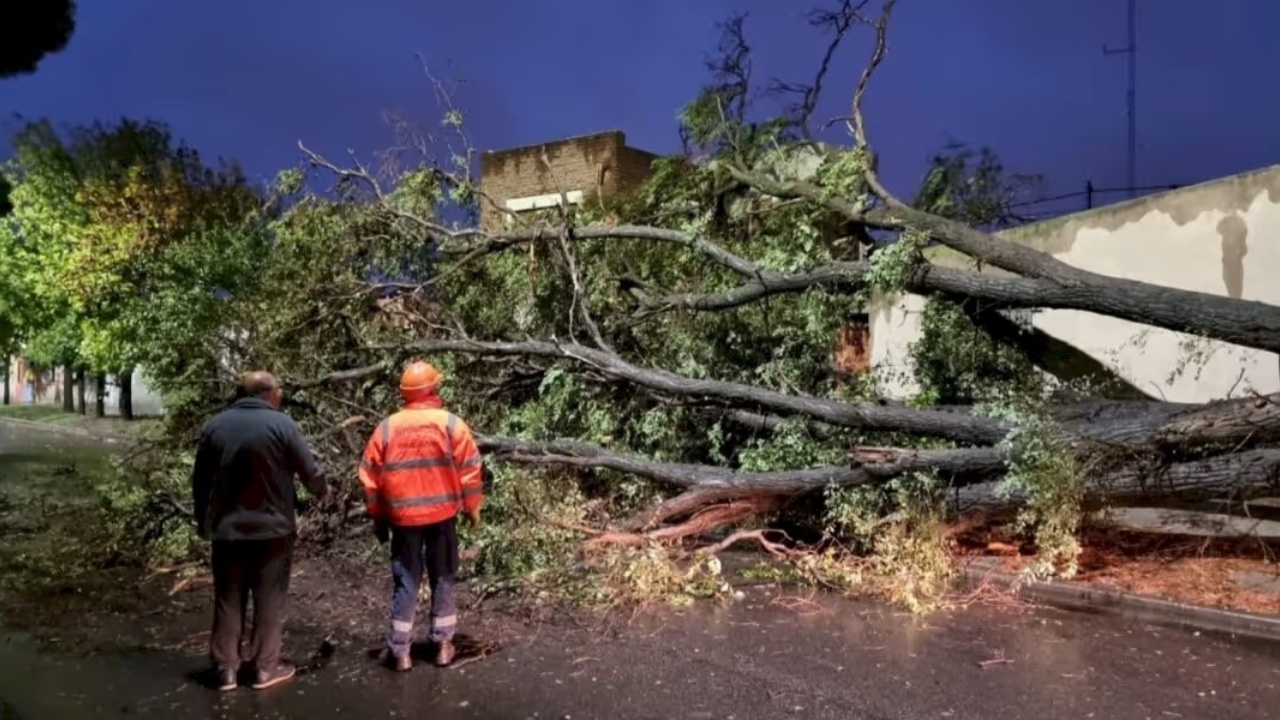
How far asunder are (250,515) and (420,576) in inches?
35.3

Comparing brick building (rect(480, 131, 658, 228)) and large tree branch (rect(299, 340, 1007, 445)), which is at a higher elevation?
brick building (rect(480, 131, 658, 228))

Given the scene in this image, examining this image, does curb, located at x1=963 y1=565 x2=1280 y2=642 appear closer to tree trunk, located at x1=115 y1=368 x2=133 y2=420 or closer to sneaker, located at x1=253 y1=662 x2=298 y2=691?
sneaker, located at x1=253 y1=662 x2=298 y2=691

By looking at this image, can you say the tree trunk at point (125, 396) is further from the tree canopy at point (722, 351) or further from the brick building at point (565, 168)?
the tree canopy at point (722, 351)

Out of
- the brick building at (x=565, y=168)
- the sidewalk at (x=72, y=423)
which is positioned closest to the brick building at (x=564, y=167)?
the brick building at (x=565, y=168)

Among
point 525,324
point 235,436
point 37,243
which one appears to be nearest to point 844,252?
point 525,324

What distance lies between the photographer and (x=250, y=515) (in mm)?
4758

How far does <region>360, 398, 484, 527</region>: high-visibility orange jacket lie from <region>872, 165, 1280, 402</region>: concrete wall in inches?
204

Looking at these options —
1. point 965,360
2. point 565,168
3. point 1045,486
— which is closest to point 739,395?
point 965,360

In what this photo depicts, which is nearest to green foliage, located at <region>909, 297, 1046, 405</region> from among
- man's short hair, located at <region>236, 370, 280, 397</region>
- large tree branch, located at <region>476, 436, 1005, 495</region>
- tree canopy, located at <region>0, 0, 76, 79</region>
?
A: large tree branch, located at <region>476, 436, 1005, 495</region>

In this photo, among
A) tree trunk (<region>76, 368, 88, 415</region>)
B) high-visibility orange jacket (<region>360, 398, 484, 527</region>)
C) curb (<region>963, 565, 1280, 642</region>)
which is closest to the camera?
high-visibility orange jacket (<region>360, 398, 484, 527</region>)

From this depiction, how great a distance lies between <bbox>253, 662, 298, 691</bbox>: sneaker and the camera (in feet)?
16.0

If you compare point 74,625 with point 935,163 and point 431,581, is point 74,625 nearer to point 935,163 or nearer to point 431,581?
point 431,581

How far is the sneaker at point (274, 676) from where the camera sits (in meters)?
4.89

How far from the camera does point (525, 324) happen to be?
9.99 meters
